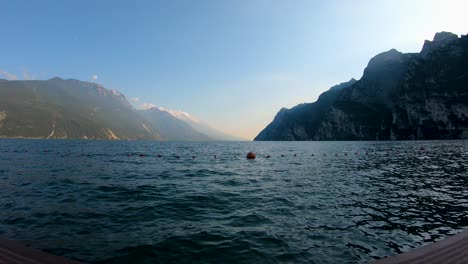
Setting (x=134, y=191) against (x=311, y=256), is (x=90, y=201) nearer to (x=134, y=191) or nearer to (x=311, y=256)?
(x=134, y=191)

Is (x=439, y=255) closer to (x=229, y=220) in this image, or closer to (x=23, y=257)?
(x=229, y=220)

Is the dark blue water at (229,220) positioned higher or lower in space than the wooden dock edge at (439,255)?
lower

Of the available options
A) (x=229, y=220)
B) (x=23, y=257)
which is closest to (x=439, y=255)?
(x=229, y=220)

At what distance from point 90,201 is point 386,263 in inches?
651

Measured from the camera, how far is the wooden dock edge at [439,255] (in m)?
5.54

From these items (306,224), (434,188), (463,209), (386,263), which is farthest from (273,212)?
(434,188)

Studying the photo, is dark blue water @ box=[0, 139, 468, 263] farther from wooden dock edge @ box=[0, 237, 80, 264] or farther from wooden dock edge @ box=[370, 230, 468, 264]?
wooden dock edge @ box=[370, 230, 468, 264]

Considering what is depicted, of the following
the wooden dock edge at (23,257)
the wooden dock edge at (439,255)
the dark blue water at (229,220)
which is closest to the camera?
the wooden dock edge at (23,257)

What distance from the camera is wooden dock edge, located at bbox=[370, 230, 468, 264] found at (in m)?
5.54

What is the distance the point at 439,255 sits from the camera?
578cm

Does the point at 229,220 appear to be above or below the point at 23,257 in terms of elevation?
below

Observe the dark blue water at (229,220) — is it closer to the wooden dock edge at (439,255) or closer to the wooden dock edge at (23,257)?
the wooden dock edge at (23,257)

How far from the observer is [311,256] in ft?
29.3

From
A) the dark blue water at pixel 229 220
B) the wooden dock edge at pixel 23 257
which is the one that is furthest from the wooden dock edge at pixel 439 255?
the wooden dock edge at pixel 23 257
